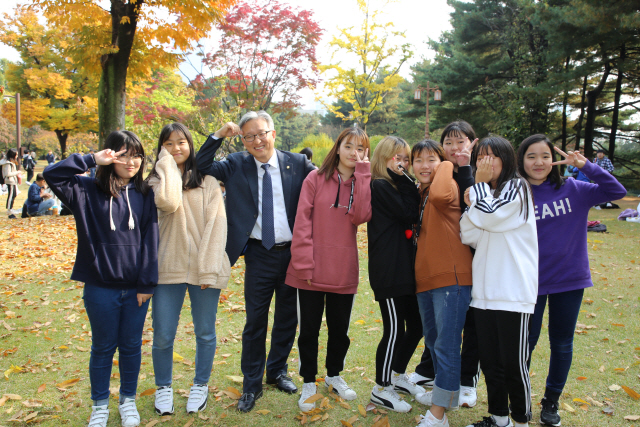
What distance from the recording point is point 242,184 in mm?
3277

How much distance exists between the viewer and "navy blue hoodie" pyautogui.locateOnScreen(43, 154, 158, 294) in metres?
2.65

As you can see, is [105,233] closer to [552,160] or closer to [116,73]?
[552,160]

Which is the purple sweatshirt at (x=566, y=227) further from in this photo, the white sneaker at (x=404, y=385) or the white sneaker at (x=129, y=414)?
the white sneaker at (x=129, y=414)

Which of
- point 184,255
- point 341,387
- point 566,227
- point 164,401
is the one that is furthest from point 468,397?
point 184,255

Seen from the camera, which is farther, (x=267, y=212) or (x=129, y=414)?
(x=267, y=212)

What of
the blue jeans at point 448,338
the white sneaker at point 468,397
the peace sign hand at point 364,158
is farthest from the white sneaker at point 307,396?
the peace sign hand at point 364,158

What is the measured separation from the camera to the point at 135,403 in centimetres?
302

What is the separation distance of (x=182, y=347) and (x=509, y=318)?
9.94 ft

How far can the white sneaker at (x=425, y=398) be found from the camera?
10.2 feet

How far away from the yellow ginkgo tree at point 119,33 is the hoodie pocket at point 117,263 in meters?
6.71

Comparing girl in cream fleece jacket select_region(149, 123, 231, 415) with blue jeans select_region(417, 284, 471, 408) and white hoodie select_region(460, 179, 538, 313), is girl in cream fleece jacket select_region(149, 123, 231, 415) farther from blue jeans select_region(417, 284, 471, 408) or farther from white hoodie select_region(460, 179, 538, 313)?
white hoodie select_region(460, 179, 538, 313)

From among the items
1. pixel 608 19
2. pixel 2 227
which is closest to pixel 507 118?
pixel 608 19

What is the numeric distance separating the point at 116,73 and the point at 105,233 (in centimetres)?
700

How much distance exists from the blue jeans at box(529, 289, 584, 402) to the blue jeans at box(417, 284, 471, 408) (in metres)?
0.55
